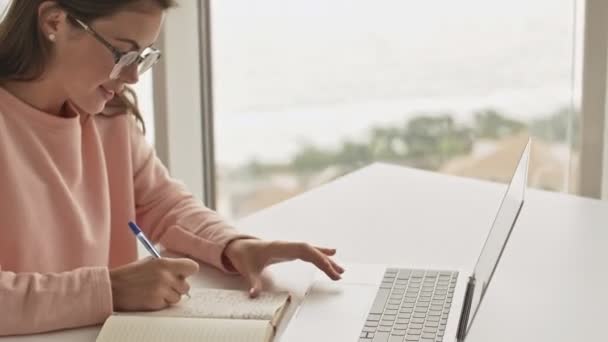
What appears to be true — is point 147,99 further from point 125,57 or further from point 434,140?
point 125,57

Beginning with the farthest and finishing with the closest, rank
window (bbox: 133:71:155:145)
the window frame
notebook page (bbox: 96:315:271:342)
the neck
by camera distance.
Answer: window (bbox: 133:71:155:145) < the window frame < the neck < notebook page (bbox: 96:315:271:342)

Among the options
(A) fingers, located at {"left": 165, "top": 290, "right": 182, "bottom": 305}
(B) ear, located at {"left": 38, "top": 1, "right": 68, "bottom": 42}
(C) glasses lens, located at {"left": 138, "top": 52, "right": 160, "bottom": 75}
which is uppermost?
(B) ear, located at {"left": 38, "top": 1, "right": 68, "bottom": 42}

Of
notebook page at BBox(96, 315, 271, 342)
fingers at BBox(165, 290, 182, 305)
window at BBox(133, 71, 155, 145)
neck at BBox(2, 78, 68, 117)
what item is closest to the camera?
notebook page at BBox(96, 315, 271, 342)

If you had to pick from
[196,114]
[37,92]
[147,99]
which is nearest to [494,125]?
[196,114]

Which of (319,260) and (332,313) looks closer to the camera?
(332,313)

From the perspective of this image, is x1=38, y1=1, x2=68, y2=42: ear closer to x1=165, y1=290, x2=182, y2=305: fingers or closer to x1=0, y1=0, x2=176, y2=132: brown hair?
x1=0, y1=0, x2=176, y2=132: brown hair

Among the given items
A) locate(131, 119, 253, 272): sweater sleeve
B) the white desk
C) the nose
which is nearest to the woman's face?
the nose

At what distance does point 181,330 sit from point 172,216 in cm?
49

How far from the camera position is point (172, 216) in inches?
64.2

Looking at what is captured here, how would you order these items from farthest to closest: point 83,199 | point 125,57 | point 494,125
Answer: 1. point 494,125
2. point 83,199
3. point 125,57

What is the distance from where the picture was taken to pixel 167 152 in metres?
2.59

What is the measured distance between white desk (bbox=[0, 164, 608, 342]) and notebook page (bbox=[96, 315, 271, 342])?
5 centimetres

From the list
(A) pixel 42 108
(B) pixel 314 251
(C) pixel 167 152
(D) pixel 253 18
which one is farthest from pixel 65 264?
(D) pixel 253 18

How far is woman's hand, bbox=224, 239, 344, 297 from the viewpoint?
140 centimetres
